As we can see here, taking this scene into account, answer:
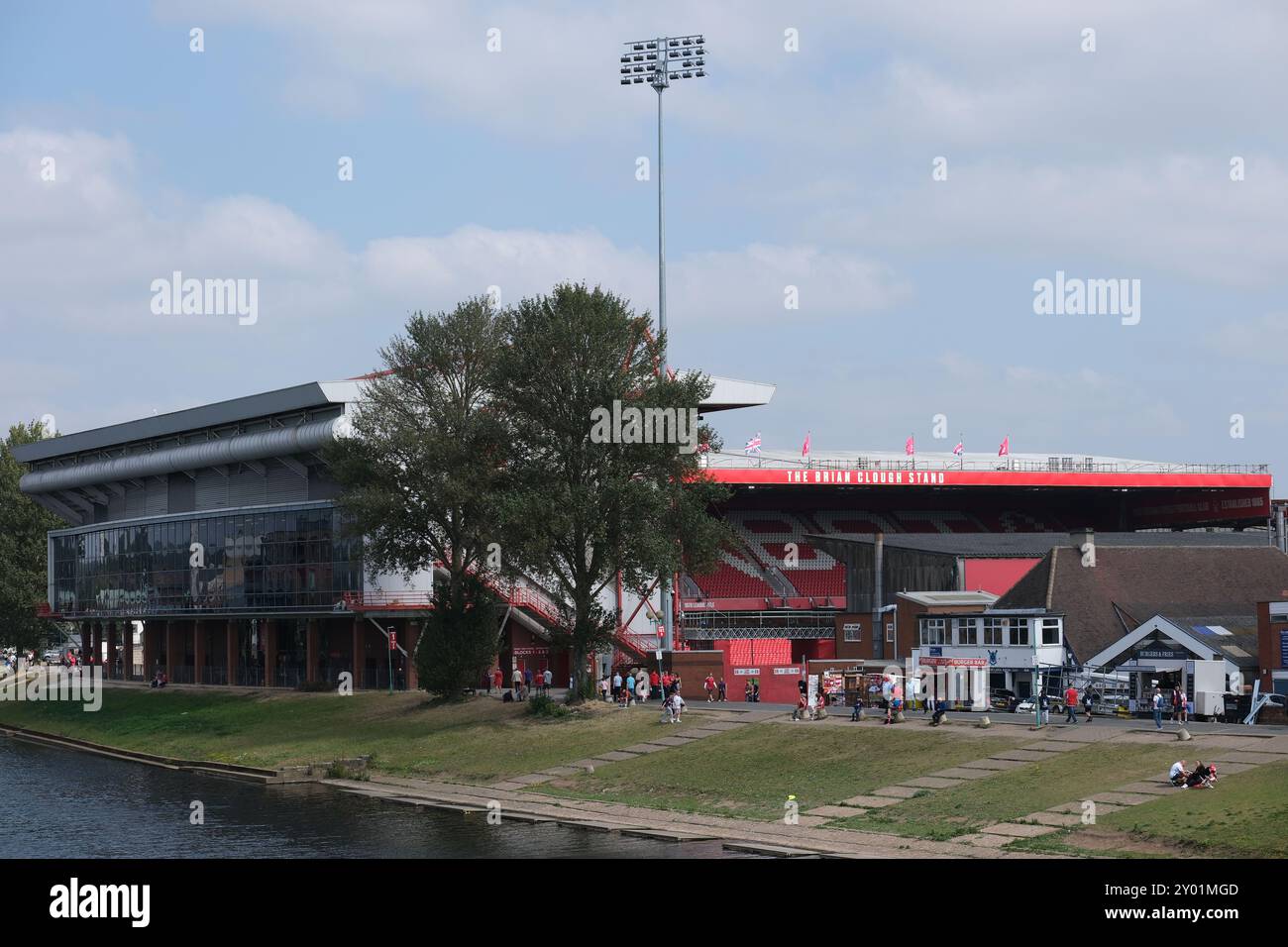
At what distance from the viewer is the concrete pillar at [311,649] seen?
8981 cm

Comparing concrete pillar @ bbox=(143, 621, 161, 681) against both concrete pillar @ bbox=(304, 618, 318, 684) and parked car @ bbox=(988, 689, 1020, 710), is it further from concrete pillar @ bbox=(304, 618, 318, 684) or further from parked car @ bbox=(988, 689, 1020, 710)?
parked car @ bbox=(988, 689, 1020, 710)

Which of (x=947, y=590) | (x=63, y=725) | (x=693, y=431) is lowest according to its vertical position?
(x=63, y=725)

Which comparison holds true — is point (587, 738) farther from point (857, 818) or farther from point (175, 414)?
point (175, 414)

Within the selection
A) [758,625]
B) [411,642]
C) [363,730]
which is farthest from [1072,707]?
[758,625]

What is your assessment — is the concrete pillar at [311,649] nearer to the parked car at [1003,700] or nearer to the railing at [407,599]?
the railing at [407,599]

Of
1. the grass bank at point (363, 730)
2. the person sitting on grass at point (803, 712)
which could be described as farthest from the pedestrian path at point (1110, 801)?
the grass bank at point (363, 730)

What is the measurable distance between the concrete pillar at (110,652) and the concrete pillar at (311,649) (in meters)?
31.1

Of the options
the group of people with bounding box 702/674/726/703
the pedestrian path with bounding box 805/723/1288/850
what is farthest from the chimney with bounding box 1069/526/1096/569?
the pedestrian path with bounding box 805/723/1288/850

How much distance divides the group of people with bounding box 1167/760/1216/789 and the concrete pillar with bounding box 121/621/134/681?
85.6 metres

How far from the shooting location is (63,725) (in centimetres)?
8912

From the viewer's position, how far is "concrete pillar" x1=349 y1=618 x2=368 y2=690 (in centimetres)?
8581

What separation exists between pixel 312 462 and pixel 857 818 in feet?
177
